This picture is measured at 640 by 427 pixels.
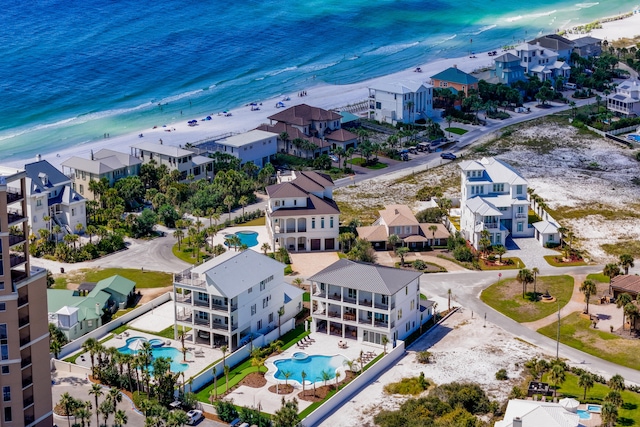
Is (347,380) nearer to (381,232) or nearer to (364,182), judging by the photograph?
(381,232)

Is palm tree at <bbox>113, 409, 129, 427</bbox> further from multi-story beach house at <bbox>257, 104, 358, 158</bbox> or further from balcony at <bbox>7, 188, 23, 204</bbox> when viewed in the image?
multi-story beach house at <bbox>257, 104, 358, 158</bbox>

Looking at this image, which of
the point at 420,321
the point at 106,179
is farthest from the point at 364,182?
the point at 420,321

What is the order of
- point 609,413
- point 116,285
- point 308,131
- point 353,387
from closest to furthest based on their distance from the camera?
point 609,413
point 353,387
point 116,285
point 308,131

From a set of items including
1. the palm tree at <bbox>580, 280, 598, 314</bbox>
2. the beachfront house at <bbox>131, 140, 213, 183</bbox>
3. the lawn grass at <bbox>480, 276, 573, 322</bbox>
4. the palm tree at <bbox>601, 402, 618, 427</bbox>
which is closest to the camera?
the palm tree at <bbox>601, 402, 618, 427</bbox>

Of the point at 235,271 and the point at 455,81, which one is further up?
the point at 455,81

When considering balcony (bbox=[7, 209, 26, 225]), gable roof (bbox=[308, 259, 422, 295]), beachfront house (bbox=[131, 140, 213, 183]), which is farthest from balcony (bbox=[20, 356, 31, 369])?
beachfront house (bbox=[131, 140, 213, 183])

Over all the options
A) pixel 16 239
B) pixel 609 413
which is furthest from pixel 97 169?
pixel 609 413

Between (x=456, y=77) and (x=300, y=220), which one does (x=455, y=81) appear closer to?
(x=456, y=77)

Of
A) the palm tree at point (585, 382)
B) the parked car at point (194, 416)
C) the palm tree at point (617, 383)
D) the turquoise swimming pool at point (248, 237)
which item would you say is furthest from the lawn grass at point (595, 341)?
the turquoise swimming pool at point (248, 237)
